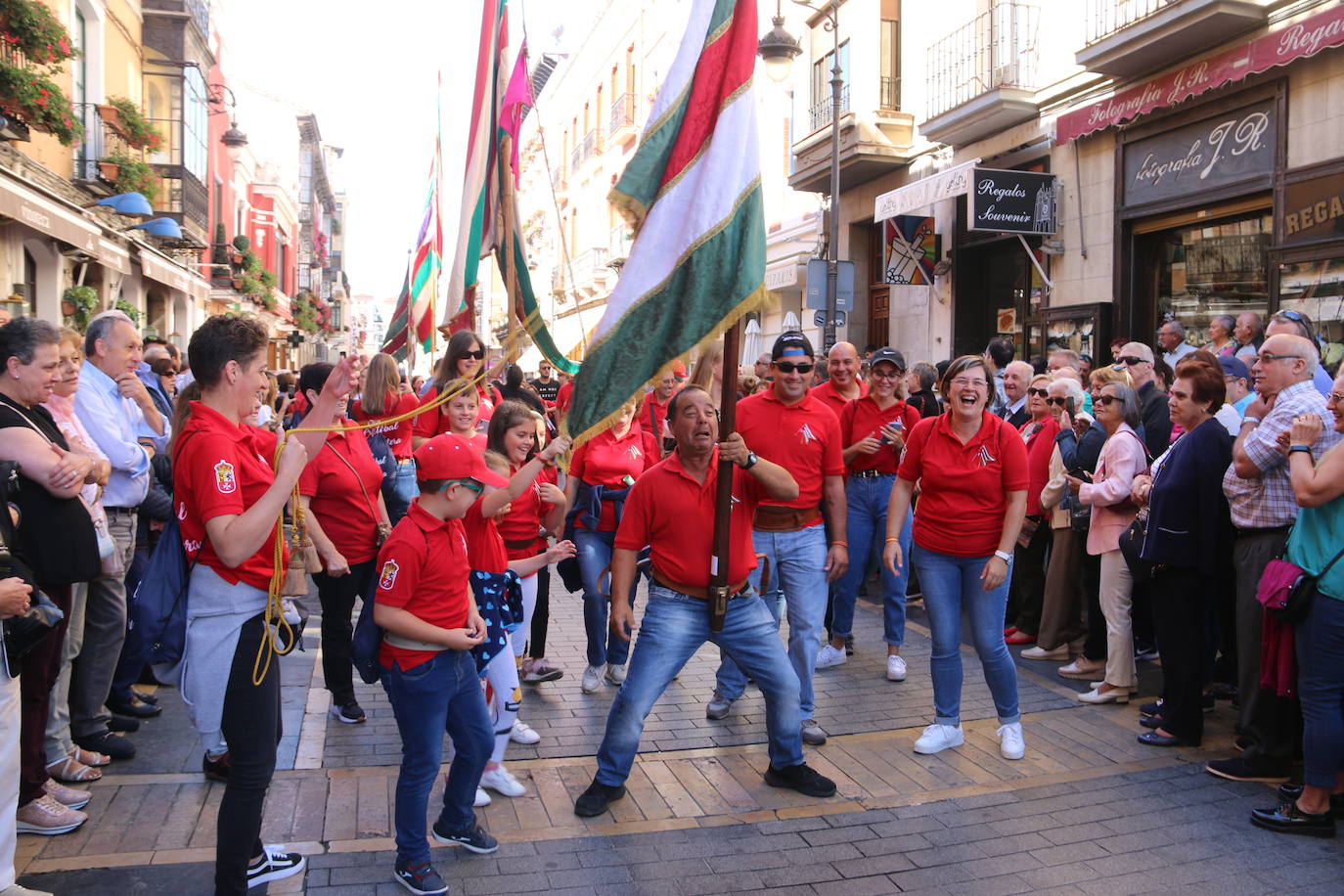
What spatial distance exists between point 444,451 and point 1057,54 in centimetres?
1307

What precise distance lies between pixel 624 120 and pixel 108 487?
29.3m

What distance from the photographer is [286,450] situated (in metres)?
3.29

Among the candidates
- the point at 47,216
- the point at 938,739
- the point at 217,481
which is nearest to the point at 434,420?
the point at 217,481

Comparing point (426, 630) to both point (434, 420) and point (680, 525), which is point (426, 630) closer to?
point (680, 525)

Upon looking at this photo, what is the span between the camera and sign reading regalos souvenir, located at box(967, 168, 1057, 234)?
13.8m

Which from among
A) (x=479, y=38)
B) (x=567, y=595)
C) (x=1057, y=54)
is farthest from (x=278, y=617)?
(x=1057, y=54)

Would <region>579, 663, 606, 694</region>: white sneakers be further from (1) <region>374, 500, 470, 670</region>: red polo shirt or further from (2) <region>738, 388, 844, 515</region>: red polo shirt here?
(1) <region>374, 500, 470, 670</region>: red polo shirt

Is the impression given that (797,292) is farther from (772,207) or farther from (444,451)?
(444,451)

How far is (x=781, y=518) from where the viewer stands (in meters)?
5.48

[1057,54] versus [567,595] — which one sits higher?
[1057,54]

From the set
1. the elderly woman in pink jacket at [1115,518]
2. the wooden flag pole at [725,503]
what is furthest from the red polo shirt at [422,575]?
the elderly woman in pink jacket at [1115,518]

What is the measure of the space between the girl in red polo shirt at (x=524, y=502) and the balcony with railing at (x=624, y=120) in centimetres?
2709

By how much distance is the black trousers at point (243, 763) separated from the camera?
3.43 metres

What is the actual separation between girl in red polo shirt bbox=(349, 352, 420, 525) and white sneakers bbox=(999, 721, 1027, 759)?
3.51m
